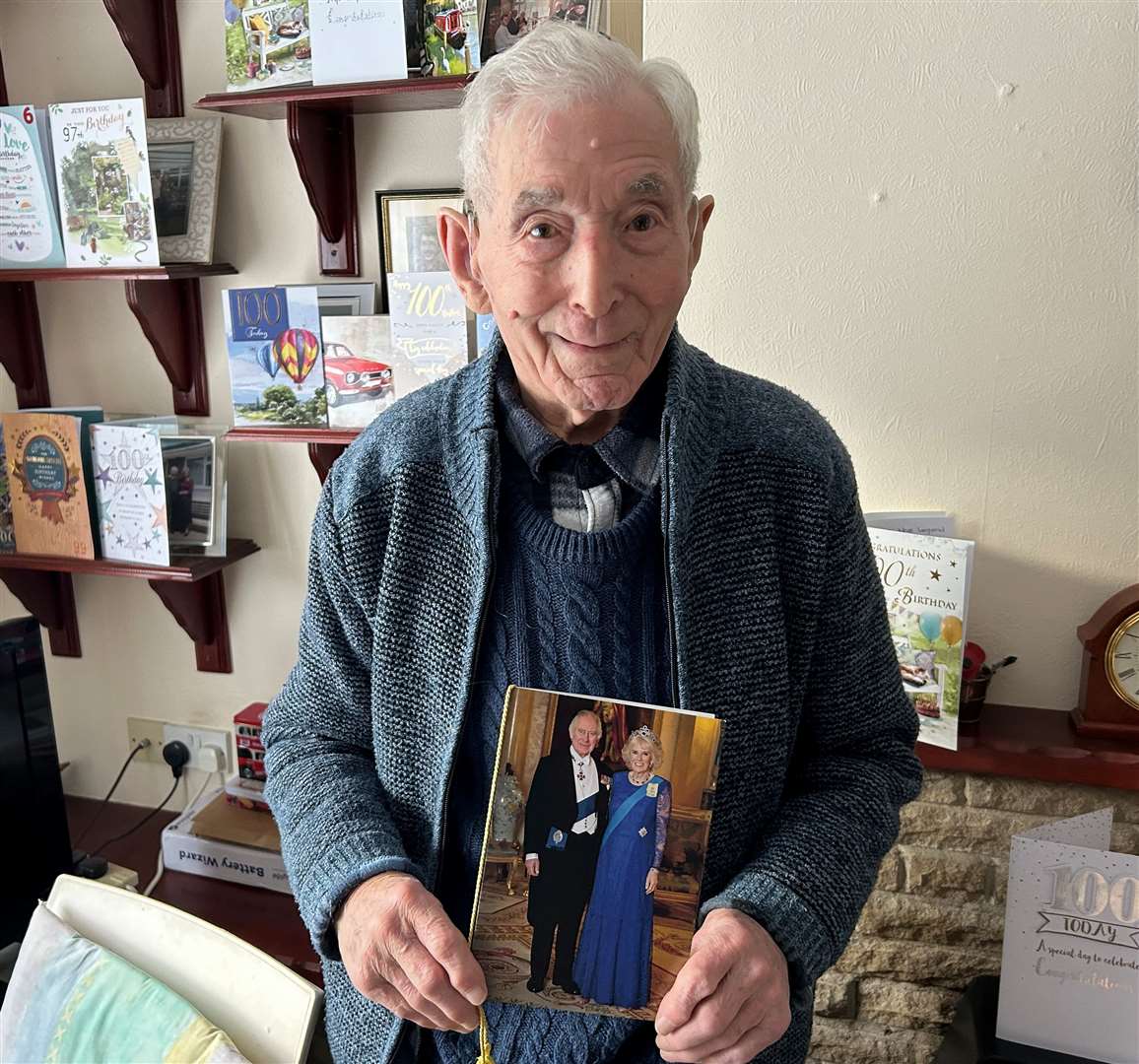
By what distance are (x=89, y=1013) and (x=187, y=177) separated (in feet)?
4.41

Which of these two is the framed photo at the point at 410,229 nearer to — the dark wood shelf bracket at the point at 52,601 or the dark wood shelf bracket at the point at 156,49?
the dark wood shelf bracket at the point at 156,49

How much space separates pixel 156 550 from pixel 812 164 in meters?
1.30

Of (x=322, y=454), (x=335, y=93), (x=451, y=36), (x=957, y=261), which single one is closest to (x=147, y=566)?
(x=322, y=454)

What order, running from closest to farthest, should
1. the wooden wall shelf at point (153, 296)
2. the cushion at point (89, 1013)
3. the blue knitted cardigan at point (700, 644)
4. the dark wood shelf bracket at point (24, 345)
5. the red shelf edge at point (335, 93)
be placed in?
the blue knitted cardigan at point (700, 644)
the cushion at point (89, 1013)
the red shelf edge at point (335, 93)
the wooden wall shelf at point (153, 296)
the dark wood shelf bracket at point (24, 345)

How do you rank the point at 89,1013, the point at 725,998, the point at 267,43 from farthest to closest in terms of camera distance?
the point at 267,43
the point at 89,1013
the point at 725,998

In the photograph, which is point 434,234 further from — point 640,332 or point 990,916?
point 990,916

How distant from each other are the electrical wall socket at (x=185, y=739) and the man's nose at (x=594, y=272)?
→ 1665mm

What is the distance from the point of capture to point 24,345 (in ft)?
6.53

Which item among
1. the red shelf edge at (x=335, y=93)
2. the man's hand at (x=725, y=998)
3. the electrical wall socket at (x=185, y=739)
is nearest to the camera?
the man's hand at (x=725, y=998)

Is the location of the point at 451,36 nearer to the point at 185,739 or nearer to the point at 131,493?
the point at 131,493

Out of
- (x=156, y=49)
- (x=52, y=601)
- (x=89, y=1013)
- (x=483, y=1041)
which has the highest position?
(x=156, y=49)

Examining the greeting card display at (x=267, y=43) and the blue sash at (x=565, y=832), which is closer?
the blue sash at (x=565, y=832)

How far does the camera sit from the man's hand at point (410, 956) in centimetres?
74

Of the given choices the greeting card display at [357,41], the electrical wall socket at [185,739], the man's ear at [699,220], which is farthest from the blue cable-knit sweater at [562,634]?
the electrical wall socket at [185,739]
